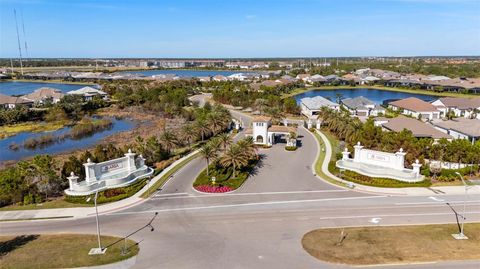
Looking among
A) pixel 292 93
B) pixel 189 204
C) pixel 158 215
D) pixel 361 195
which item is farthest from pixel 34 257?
pixel 292 93

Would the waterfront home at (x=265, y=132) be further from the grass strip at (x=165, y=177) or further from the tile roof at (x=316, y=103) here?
the tile roof at (x=316, y=103)

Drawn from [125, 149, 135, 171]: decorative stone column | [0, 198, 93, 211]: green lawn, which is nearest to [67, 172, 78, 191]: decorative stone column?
[0, 198, 93, 211]: green lawn

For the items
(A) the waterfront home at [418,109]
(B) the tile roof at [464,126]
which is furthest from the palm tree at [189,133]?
(A) the waterfront home at [418,109]

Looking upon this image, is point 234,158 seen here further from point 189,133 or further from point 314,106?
point 314,106

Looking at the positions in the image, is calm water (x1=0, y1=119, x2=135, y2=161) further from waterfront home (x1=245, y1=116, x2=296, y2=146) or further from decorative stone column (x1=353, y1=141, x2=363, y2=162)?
decorative stone column (x1=353, y1=141, x2=363, y2=162)

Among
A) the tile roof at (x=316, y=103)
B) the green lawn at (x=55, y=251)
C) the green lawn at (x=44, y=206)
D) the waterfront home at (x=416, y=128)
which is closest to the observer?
the green lawn at (x=55, y=251)

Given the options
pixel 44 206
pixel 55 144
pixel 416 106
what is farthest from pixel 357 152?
pixel 55 144

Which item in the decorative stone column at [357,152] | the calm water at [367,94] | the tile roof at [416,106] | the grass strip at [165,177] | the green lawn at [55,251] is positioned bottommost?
the grass strip at [165,177]
